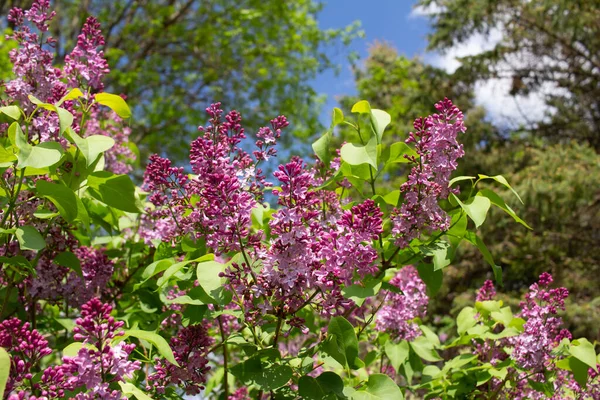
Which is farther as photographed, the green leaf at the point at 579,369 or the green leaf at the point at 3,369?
the green leaf at the point at 579,369

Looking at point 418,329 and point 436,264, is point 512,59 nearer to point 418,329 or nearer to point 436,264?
point 418,329

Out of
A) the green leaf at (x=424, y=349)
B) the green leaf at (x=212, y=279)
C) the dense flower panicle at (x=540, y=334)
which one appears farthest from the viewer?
the green leaf at (x=424, y=349)

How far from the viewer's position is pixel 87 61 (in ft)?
6.86

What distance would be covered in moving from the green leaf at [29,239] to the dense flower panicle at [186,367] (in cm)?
45

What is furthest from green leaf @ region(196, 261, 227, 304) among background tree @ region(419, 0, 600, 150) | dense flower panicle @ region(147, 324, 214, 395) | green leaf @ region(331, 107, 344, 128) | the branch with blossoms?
background tree @ region(419, 0, 600, 150)

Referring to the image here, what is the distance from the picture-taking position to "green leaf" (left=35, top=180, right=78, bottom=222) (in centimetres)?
141

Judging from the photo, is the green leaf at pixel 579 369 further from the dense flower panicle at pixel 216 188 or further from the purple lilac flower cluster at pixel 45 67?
the purple lilac flower cluster at pixel 45 67

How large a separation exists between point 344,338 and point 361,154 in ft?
1.44

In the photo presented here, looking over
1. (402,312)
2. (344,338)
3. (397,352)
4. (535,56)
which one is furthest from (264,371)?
(535,56)

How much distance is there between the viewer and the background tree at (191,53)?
14.0 meters

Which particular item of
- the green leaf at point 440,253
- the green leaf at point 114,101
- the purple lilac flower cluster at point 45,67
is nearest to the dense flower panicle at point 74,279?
the purple lilac flower cluster at point 45,67

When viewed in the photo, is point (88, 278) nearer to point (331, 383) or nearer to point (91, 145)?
point (91, 145)

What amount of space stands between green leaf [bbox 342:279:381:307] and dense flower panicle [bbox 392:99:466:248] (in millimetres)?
180

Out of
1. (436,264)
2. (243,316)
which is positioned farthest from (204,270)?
(436,264)
